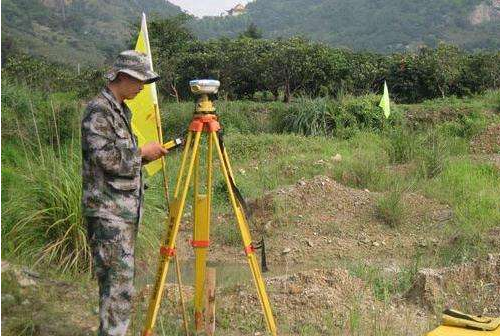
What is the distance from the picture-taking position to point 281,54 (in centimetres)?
1533

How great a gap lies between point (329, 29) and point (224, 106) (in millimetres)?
45286

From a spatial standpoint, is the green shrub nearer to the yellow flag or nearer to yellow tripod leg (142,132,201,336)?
the yellow flag

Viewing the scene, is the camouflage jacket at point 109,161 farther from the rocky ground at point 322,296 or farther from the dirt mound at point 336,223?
the dirt mound at point 336,223

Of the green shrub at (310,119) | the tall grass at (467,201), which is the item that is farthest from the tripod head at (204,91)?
the green shrub at (310,119)

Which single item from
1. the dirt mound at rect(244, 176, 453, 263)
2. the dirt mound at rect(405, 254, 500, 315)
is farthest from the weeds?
the dirt mound at rect(405, 254, 500, 315)

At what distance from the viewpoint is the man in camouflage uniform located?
114 inches

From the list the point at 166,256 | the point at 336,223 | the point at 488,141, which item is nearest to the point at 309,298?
the point at 166,256

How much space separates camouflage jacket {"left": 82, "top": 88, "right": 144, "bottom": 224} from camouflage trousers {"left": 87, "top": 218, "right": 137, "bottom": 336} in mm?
55

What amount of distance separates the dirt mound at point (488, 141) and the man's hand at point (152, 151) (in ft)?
29.7

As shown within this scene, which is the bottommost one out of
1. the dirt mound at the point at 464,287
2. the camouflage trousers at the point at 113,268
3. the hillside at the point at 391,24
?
the dirt mound at the point at 464,287

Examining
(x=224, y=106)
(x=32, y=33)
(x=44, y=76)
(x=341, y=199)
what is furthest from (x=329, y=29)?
(x=341, y=199)

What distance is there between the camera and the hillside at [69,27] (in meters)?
36.4

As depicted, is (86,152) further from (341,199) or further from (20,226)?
(341,199)

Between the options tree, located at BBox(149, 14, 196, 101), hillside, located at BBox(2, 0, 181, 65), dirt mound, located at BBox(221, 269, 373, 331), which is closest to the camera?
dirt mound, located at BBox(221, 269, 373, 331)
